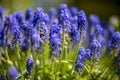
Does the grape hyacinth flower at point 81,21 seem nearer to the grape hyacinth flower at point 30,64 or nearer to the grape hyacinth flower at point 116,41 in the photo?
the grape hyacinth flower at point 116,41

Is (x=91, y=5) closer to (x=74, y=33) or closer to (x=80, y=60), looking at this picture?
(x=74, y=33)

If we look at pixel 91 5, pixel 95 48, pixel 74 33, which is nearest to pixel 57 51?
pixel 74 33

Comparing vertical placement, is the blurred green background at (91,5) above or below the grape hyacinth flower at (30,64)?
above

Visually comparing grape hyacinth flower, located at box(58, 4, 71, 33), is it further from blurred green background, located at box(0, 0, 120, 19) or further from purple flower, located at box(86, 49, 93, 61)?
blurred green background, located at box(0, 0, 120, 19)

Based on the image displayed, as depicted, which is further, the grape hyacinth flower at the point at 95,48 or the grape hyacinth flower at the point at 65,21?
the grape hyacinth flower at the point at 65,21

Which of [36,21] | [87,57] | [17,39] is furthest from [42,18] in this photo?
[87,57]

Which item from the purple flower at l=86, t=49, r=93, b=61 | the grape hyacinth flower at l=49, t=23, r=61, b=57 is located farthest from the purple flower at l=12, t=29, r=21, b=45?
the purple flower at l=86, t=49, r=93, b=61

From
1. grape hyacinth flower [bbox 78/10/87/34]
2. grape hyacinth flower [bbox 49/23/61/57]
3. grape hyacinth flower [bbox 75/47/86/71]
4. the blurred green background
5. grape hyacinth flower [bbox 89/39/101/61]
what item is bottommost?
grape hyacinth flower [bbox 75/47/86/71]

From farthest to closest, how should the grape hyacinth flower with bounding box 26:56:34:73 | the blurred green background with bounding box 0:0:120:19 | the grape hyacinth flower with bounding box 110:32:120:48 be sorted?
the blurred green background with bounding box 0:0:120:19 → the grape hyacinth flower with bounding box 110:32:120:48 → the grape hyacinth flower with bounding box 26:56:34:73

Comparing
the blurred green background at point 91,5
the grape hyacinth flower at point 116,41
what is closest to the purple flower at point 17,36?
the grape hyacinth flower at point 116,41

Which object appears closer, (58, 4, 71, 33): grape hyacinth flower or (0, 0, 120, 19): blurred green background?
(58, 4, 71, 33): grape hyacinth flower

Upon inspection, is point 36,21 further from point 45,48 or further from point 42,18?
point 45,48
